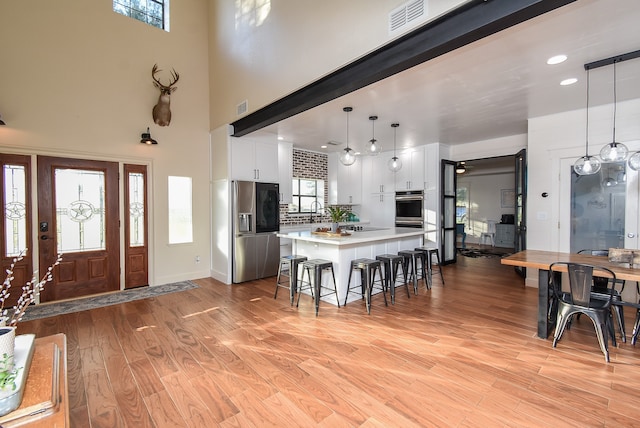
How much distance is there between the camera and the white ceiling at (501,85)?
2.48 meters

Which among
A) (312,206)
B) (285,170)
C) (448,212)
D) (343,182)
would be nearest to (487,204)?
→ (448,212)

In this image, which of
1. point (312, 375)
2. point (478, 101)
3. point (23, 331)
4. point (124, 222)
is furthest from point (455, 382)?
point (124, 222)

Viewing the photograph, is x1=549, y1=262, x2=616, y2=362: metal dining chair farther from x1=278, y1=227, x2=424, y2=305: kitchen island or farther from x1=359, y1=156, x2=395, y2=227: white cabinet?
x1=359, y1=156, x2=395, y2=227: white cabinet

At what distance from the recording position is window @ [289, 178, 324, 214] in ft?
24.2

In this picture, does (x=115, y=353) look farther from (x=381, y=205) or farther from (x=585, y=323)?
(x=381, y=205)

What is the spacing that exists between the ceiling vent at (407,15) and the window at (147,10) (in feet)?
15.0

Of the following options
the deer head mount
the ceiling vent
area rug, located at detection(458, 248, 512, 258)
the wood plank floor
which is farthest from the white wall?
the deer head mount

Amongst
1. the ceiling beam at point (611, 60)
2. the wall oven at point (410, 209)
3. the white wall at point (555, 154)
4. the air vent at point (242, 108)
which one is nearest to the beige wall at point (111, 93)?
the air vent at point (242, 108)

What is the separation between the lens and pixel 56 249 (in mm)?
4355

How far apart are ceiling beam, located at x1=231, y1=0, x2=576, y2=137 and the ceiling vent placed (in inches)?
3.2

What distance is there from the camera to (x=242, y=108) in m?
4.73

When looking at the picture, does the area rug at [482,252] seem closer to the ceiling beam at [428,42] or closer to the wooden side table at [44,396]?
the ceiling beam at [428,42]

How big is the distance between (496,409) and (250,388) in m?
1.79

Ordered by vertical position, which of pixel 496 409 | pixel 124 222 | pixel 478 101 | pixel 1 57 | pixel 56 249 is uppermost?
pixel 1 57
